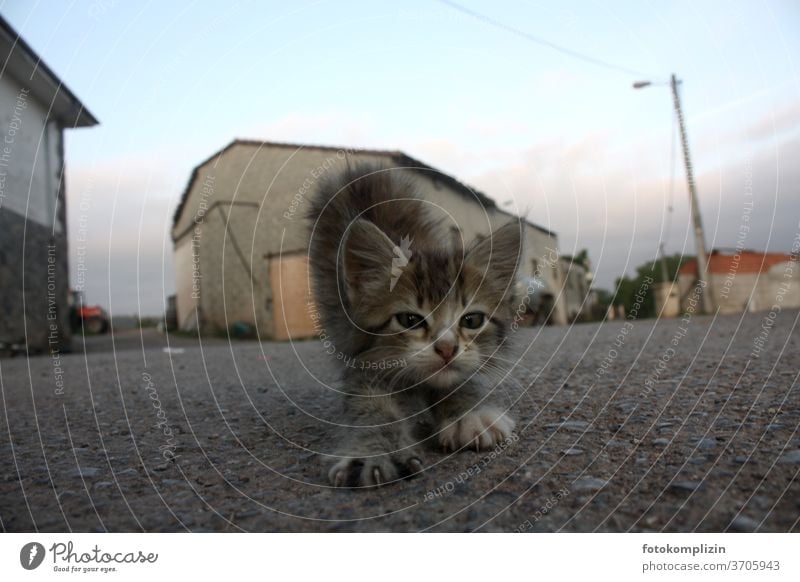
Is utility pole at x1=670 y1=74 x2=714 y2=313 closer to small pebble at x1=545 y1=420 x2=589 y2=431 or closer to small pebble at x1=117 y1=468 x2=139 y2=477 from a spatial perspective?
small pebble at x1=545 y1=420 x2=589 y2=431

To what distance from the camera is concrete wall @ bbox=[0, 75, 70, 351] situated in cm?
359

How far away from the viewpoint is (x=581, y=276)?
7.91 feet

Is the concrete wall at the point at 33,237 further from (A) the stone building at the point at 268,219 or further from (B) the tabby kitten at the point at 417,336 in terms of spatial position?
(B) the tabby kitten at the point at 417,336

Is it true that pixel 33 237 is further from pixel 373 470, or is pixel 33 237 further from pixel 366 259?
pixel 373 470

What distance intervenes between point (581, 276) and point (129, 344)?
16.4ft

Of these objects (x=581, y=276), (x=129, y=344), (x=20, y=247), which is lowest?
(x=129, y=344)

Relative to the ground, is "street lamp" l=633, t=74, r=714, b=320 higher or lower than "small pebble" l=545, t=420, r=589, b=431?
higher

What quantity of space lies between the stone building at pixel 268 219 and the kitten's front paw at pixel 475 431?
0.49 metres

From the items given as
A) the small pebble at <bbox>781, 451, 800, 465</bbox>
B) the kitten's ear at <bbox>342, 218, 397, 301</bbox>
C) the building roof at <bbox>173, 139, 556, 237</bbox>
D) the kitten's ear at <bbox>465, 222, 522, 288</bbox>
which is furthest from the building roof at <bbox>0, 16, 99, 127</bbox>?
the small pebble at <bbox>781, 451, 800, 465</bbox>

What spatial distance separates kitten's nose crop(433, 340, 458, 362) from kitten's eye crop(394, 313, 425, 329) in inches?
3.9

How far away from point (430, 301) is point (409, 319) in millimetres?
76
